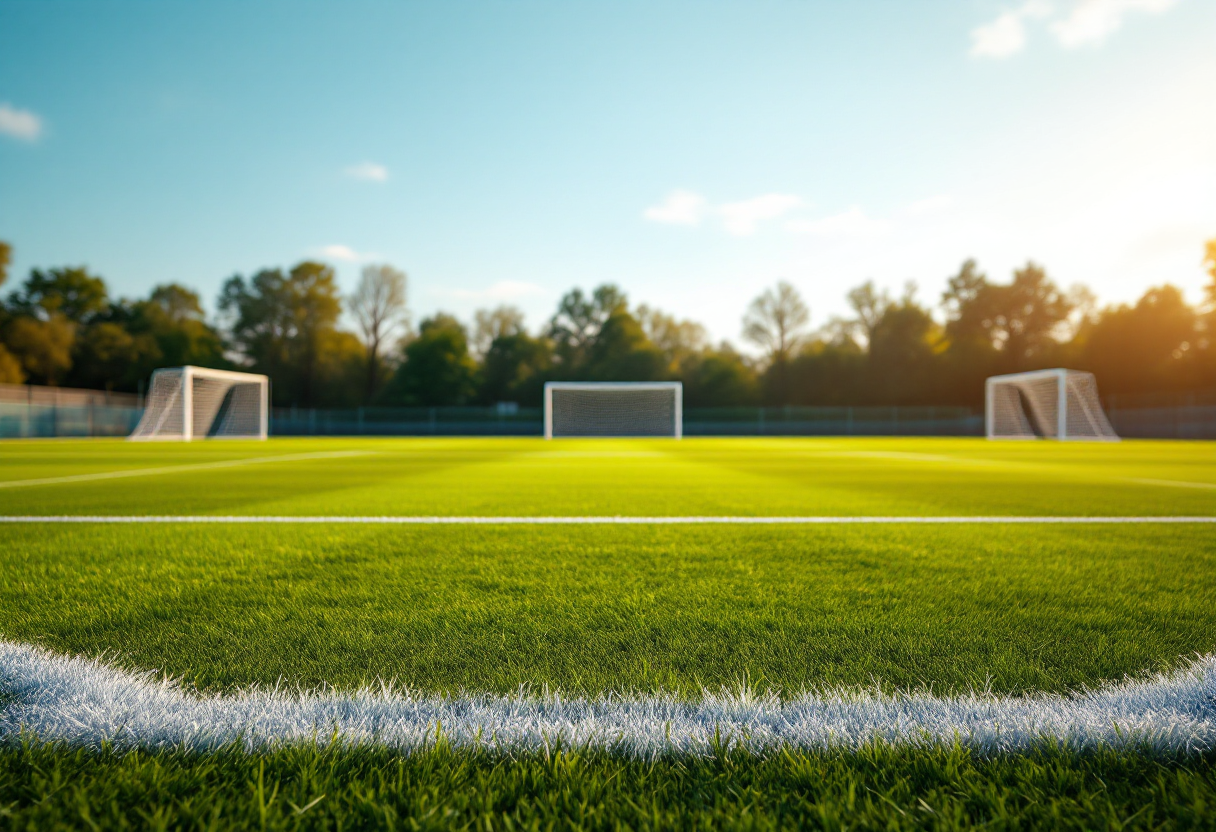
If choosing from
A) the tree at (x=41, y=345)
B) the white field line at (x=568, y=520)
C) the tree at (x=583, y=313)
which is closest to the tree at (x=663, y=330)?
the tree at (x=583, y=313)

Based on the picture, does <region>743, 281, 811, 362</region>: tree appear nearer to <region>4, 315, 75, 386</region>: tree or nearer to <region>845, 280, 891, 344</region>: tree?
<region>845, 280, 891, 344</region>: tree

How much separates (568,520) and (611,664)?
8.16ft

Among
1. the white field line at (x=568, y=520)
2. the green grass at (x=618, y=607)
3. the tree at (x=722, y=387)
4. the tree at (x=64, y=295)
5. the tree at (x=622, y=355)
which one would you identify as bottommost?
the white field line at (x=568, y=520)

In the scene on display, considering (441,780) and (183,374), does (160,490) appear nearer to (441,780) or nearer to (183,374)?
(441,780)

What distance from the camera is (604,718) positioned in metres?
1.36

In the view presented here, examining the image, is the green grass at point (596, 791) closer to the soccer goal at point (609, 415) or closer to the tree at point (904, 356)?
the soccer goal at point (609, 415)

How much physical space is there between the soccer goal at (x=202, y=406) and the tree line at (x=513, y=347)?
12.4 m

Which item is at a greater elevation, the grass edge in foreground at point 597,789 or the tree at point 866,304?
the tree at point 866,304

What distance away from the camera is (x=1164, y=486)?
666 centimetres

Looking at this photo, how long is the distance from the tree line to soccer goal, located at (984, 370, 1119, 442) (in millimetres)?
11315

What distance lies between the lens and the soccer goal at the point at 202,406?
81.3 ft

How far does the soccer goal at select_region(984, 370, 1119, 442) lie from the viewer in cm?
2508

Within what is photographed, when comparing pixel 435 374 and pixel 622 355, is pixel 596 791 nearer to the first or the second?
pixel 435 374

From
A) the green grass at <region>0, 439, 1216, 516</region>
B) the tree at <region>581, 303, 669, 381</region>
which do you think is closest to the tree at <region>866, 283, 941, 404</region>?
the tree at <region>581, 303, 669, 381</region>
